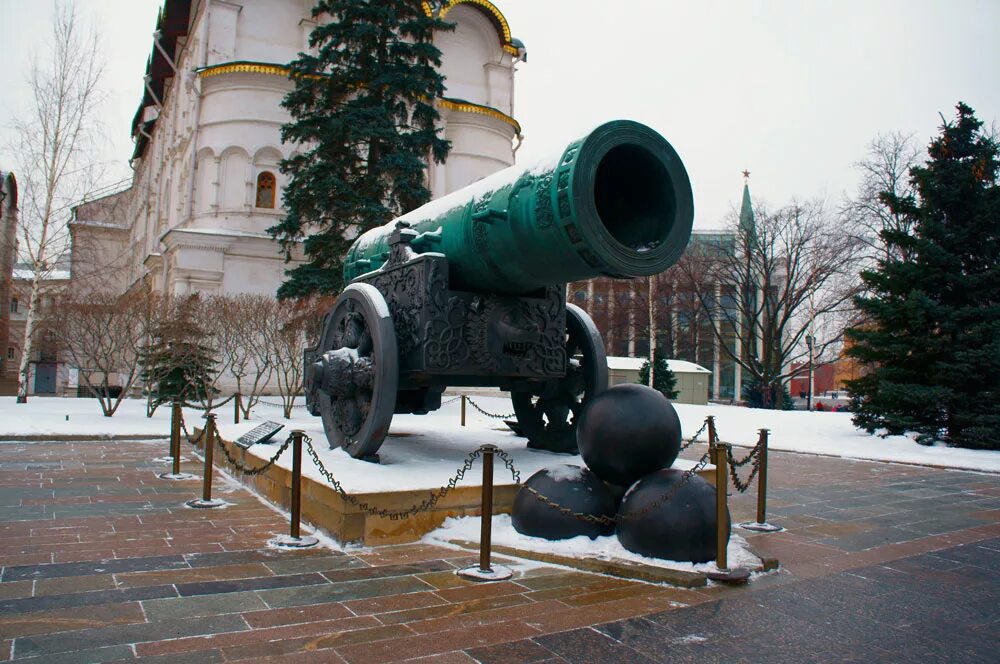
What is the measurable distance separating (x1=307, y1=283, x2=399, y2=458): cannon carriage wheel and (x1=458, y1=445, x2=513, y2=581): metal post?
5.40 ft

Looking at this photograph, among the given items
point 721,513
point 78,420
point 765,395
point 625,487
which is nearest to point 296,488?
point 625,487

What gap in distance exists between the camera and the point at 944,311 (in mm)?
15234

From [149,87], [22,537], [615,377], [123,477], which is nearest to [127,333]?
[123,477]

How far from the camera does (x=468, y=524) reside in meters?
5.83

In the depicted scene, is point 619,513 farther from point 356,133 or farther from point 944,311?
point 356,133

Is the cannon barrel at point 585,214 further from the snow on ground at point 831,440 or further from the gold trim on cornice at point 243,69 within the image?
the gold trim on cornice at point 243,69

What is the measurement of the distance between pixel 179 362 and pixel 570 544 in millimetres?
15688

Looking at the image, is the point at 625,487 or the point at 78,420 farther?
the point at 78,420

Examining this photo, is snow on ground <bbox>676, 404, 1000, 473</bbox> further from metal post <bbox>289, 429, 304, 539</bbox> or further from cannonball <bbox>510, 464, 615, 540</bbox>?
metal post <bbox>289, 429, 304, 539</bbox>

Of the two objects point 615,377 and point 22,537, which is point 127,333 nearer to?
point 22,537

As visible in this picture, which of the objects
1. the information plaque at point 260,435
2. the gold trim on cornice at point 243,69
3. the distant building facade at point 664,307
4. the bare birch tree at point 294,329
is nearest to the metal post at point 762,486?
the information plaque at point 260,435

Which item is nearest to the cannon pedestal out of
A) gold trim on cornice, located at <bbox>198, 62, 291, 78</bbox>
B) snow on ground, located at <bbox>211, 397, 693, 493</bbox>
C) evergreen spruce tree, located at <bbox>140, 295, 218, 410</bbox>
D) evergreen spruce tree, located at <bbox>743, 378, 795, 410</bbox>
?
snow on ground, located at <bbox>211, 397, 693, 493</bbox>

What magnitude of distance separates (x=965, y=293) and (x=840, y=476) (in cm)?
739

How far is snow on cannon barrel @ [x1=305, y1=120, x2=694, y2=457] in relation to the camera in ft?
16.5
